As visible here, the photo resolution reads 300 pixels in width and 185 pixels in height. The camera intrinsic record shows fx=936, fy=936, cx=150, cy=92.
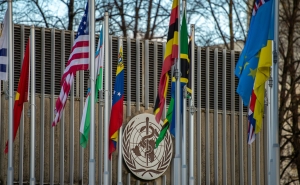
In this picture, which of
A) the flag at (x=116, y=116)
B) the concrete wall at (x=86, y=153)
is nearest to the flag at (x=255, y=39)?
the flag at (x=116, y=116)

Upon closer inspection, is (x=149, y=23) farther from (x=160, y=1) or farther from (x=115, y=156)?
(x=115, y=156)

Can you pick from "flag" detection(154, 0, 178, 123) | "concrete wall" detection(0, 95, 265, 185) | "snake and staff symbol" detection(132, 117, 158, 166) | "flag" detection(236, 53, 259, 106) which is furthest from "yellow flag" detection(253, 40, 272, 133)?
"snake and staff symbol" detection(132, 117, 158, 166)

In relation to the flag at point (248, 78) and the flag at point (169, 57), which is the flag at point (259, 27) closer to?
the flag at point (248, 78)

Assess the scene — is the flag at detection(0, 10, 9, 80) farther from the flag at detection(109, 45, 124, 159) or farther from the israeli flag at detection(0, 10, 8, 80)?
the flag at detection(109, 45, 124, 159)

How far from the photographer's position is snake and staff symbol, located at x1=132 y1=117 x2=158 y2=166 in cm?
3216

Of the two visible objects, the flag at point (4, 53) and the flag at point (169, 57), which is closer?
the flag at point (169, 57)

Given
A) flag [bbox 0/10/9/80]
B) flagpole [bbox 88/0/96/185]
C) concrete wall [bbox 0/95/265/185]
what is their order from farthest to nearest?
concrete wall [bbox 0/95/265/185] → flag [bbox 0/10/9/80] → flagpole [bbox 88/0/96/185]

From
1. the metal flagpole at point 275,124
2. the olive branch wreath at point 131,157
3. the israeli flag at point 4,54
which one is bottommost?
the olive branch wreath at point 131,157

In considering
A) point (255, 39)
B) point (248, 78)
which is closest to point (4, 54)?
point (248, 78)

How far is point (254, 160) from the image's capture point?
36.1 metres

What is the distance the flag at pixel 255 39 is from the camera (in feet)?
63.3

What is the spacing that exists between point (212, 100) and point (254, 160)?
10.2 feet

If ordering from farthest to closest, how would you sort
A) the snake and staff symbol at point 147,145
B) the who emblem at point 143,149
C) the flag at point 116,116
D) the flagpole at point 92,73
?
the snake and staff symbol at point 147,145 → the who emblem at point 143,149 → the flag at point 116,116 → the flagpole at point 92,73

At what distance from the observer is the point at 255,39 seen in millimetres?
19531
